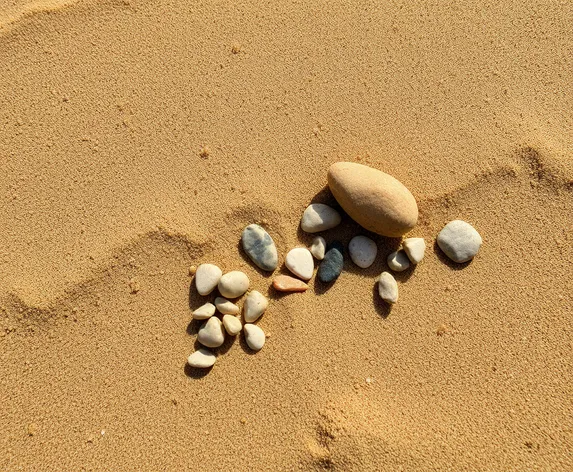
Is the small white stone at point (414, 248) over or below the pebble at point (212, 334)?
over

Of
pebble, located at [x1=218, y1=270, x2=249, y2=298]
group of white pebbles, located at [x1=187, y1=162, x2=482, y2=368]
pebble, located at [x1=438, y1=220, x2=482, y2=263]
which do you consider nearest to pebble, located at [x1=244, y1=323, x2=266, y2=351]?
group of white pebbles, located at [x1=187, y1=162, x2=482, y2=368]

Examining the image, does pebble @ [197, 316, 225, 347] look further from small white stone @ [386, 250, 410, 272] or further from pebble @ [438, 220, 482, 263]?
pebble @ [438, 220, 482, 263]

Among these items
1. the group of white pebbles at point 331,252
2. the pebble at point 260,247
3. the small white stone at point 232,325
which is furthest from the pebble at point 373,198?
the small white stone at point 232,325

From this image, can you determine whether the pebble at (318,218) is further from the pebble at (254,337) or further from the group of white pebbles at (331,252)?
the pebble at (254,337)

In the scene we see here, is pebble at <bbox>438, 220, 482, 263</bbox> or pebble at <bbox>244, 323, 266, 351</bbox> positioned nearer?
pebble at <bbox>244, 323, 266, 351</bbox>

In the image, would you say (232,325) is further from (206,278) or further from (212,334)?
(206,278)

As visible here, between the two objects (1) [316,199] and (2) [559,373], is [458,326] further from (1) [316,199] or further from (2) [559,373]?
(1) [316,199]

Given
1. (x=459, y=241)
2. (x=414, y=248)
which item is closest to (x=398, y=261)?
(x=414, y=248)
